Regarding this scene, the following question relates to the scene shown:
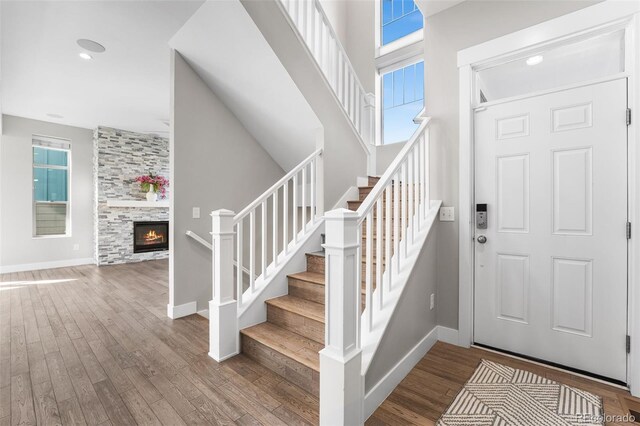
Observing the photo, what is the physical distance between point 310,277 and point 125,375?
1496 mm

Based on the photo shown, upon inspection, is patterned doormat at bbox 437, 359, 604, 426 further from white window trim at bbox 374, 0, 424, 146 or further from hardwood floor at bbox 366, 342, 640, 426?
white window trim at bbox 374, 0, 424, 146

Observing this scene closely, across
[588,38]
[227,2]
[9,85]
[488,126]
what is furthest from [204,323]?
[9,85]

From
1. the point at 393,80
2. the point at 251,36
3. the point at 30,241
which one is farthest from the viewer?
the point at 30,241

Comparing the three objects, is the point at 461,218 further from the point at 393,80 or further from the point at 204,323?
the point at 393,80

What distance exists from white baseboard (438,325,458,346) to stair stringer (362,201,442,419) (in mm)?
74

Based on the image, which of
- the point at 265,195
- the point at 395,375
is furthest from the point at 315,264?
the point at 395,375

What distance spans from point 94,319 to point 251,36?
327cm

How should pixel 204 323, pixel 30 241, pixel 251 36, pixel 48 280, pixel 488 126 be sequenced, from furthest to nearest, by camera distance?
pixel 30 241, pixel 48 280, pixel 204 323, pixel 251 36, pixel 488 126

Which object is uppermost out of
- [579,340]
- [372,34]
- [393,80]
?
[372,34]

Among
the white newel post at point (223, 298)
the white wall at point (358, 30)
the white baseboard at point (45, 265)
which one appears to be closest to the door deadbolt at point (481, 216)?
the white newel post at point (223, 298)

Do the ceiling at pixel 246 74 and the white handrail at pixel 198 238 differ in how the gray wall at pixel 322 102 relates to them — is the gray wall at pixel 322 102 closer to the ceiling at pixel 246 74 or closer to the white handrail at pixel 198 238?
the ceiling at pixel 246 74

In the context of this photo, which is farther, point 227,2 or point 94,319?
point 94,319

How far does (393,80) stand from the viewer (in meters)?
5.18

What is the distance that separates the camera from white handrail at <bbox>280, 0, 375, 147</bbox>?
3057 millimetres
